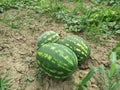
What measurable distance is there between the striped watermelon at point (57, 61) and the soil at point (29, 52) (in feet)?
0.66

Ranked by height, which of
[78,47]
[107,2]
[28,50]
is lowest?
[28,50]

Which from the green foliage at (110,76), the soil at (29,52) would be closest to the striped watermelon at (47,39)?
the soil at (29,52)

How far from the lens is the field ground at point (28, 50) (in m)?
3.12

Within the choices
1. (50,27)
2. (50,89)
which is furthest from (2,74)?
(50,27)

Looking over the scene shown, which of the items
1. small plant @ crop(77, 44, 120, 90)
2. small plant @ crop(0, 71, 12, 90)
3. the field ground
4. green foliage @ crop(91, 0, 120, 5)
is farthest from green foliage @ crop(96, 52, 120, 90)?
green foliage @ crop(91, 0, 120, 5)

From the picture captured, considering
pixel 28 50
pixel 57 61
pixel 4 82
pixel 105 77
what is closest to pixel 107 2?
pixel 28 50

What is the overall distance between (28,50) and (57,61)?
87cm

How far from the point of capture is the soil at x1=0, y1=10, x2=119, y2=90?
3117mm

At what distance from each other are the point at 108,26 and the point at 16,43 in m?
1.48

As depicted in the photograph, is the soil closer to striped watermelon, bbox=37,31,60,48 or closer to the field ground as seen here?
the field ground

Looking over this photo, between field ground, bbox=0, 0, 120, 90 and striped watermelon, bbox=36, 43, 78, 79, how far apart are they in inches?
7.9

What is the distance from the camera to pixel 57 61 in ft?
9.58

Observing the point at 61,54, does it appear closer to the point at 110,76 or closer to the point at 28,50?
the point at 110,76

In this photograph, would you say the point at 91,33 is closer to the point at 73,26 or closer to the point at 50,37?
the point at 73,26
